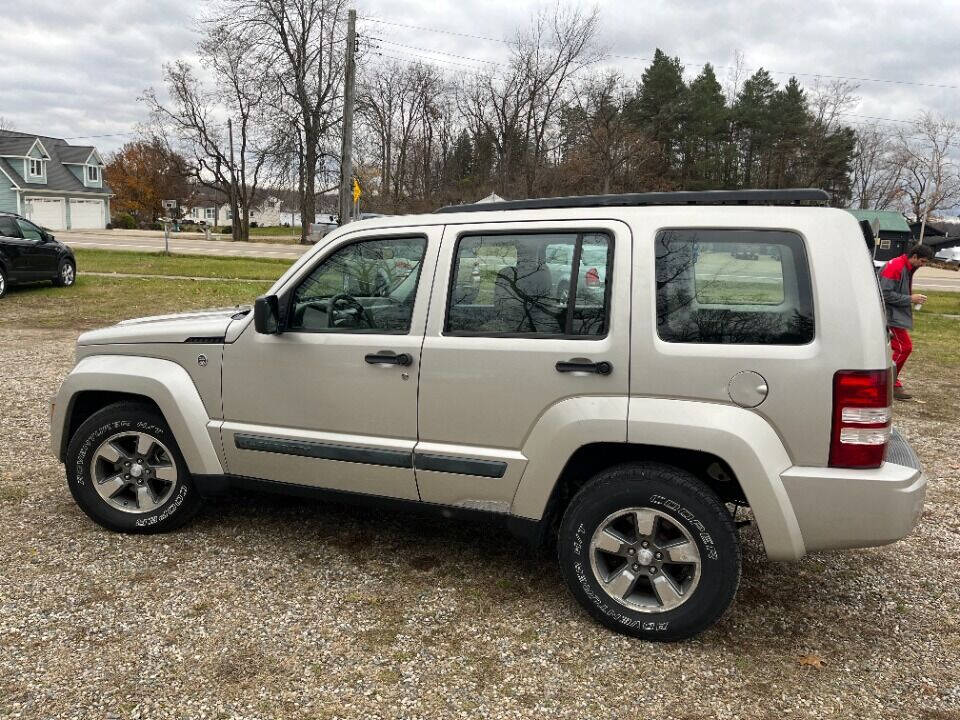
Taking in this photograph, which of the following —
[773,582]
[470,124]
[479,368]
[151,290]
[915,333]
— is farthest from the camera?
[470,124]

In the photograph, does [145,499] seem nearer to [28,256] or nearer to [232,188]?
[28,256]

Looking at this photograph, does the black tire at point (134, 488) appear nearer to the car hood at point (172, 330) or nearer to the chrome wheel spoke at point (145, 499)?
the chrome wheel spoke at point (145, 499)

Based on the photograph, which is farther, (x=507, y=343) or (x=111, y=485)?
(x=111, y=485)

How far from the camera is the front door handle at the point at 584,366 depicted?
10.0ft

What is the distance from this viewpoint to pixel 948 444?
21.5 ft

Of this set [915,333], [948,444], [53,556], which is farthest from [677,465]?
[915,333]

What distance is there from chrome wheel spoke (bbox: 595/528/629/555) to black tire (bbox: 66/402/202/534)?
88.3 inches

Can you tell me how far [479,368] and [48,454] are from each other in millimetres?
4025

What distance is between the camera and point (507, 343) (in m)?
3.23

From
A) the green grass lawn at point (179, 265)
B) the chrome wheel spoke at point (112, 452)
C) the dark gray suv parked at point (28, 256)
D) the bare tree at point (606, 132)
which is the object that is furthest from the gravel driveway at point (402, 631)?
the bare tree at point (606, 132)

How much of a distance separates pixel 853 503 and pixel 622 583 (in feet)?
3.15

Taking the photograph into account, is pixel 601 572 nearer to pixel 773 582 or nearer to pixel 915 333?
pixel 773 582

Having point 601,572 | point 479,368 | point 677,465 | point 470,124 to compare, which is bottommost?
point 601,572

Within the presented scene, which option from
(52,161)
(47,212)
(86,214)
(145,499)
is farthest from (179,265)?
(52,161)
